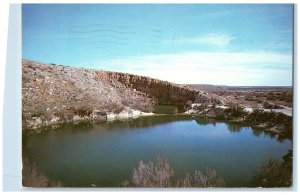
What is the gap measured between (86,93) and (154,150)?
1513mm

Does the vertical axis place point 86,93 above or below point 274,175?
above

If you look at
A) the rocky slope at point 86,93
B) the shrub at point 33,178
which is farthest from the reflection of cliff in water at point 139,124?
the shrub at point 33,178

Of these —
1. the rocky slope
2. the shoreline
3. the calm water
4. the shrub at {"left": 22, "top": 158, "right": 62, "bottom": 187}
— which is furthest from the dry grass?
the shrub at {"left": 22, "top": 158, "right": 62, "bottom": 187}

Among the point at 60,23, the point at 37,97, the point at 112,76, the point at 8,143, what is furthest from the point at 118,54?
the point at 8,143

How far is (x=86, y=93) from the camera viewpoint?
7977mm

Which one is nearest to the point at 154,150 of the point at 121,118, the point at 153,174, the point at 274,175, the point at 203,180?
the point at 153,174

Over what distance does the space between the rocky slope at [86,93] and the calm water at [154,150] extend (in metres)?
0.29

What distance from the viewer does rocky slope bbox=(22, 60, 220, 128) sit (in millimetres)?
7820

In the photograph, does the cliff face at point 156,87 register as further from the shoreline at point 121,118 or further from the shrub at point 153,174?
the shrub at point 153,174

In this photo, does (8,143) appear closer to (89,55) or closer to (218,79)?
(89,55)

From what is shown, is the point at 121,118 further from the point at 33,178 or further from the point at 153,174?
the point at 33,178

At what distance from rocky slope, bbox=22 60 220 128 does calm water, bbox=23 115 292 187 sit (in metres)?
0.29

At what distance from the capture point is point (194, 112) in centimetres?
796

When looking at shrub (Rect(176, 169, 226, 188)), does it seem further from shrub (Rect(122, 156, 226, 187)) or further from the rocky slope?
the rocky slope
